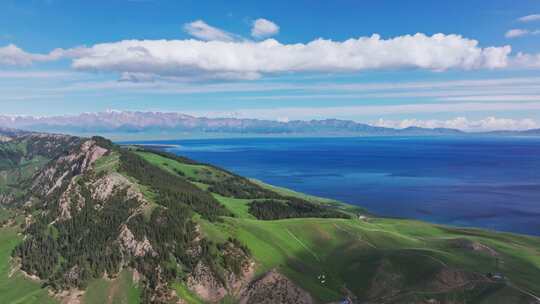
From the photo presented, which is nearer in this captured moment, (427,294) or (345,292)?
(427,294)

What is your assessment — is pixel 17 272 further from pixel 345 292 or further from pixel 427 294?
pixel 427 294

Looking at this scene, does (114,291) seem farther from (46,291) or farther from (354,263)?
(354,263)

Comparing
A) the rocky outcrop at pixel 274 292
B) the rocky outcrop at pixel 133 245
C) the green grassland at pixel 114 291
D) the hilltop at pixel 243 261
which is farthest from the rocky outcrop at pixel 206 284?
the rocky outcrop at pixel 133 245

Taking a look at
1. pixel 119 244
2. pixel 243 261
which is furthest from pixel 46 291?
pixel 243 261

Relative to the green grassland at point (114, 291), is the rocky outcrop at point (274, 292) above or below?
above

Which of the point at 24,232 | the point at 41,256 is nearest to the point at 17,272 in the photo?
the point at 41,256

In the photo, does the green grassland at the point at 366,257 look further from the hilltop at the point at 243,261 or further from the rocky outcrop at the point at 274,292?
the rocky outcrop at the point at 274,292

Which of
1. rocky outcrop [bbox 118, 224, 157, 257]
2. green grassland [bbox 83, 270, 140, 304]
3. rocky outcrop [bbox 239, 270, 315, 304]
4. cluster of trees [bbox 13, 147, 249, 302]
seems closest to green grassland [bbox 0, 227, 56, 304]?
cluster of trees [bbox 13, 147, 249, 302]

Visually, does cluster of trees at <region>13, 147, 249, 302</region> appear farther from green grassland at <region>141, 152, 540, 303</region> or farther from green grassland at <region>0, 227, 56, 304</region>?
green grassland at <region>141, 152, 540, 303</region>

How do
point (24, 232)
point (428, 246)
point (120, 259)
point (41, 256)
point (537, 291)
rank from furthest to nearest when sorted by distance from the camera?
point (24, 232)
point (41, 256)
point (428, 246)
point (120, 259)
point (537, 291)
